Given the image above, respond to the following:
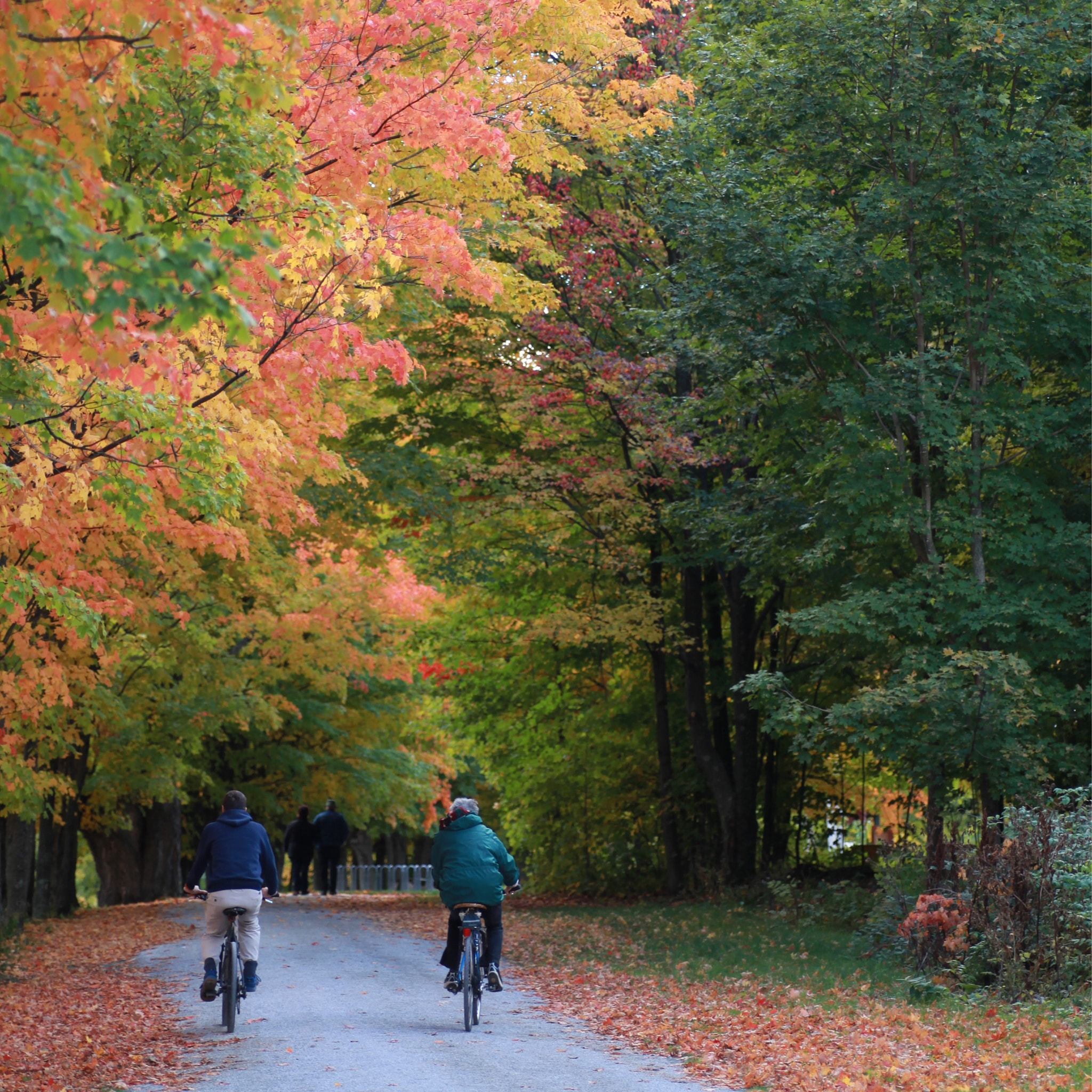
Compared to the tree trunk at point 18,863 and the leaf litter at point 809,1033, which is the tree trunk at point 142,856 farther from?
the leaf litter at point 809,1033

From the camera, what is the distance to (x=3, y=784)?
1338 centimetres

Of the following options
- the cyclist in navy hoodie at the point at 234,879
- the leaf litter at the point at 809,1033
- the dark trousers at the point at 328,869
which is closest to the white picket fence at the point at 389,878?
the dark trousers at the point at 328,869

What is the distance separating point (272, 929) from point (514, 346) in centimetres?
967

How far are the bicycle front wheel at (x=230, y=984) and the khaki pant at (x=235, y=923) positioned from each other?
0.80 feet

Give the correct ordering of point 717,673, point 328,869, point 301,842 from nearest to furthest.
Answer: point 717,673 < point 301,842 < point 328,869

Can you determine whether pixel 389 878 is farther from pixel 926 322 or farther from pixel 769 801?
pixel 926 322

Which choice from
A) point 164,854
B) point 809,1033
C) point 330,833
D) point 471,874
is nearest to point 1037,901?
point 809,1033

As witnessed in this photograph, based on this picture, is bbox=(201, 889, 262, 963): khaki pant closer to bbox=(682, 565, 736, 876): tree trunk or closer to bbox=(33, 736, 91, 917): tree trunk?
bbox=(33, 736, 91, 917): tree trunk

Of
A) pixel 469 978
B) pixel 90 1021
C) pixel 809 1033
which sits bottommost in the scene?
pixel 90 1021

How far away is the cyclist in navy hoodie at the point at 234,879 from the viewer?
34.8 ft

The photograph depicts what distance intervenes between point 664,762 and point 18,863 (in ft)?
35.8

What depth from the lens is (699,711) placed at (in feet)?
76.3

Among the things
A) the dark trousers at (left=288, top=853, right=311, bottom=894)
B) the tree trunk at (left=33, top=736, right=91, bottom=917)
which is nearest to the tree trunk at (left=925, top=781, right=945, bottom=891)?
the tree trunk at (left=33, top=736, right=91, bottom=917)

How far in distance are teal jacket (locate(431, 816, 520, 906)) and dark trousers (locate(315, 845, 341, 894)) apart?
743 inches
